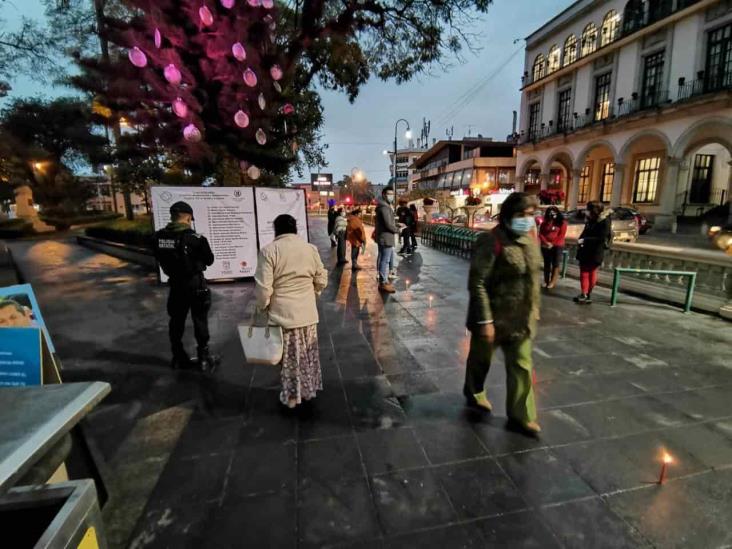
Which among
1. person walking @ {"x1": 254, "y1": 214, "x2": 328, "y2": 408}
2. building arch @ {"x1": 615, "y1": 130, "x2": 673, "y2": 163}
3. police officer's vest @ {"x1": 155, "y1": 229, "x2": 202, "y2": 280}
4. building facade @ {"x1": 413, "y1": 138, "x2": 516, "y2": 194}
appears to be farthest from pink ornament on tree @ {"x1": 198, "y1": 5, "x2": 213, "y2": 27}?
building facade @ {"x1": 413, "y1": 138, "x2": 516, "y2": 194}

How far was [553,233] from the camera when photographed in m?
7.13

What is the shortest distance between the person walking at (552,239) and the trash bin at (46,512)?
758 centimetres

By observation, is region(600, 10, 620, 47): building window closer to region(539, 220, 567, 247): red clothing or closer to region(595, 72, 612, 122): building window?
region(595, 72, 612, 122): building window

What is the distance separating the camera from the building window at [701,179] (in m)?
23.9

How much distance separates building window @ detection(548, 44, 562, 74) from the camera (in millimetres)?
29333

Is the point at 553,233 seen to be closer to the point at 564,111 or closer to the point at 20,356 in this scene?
the point at 20,356

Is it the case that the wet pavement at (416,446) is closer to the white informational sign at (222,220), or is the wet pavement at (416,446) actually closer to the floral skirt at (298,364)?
the floral skirt at (298,364)

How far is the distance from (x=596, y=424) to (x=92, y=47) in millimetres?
16108

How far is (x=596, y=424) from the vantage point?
119 inches

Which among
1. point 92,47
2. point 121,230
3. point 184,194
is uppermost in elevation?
point 92,47

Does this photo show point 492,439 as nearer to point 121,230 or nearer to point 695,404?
point 695,404

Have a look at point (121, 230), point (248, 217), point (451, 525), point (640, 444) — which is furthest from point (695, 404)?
point (121, 230)

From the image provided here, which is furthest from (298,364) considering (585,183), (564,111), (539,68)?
(539,68)

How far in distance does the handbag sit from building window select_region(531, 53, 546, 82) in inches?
1399
